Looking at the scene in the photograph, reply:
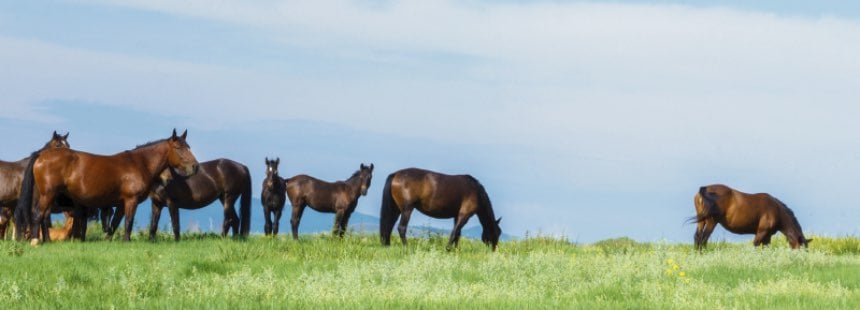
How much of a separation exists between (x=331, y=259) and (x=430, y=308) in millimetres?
7966

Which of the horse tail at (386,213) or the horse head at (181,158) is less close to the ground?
the horse head at (181,158)

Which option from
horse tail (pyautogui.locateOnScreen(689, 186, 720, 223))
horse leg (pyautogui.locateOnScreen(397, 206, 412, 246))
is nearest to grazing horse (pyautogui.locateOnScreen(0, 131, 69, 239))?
horse leg (pyautogui.locateOnScreen(397, 206, 412, 246))

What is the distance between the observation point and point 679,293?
42.1 feet

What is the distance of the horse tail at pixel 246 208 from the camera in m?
25.7

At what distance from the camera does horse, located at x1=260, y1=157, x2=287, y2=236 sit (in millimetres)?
27844

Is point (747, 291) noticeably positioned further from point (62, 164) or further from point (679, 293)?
point (62, 164)

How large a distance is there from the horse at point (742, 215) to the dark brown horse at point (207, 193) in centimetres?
1016

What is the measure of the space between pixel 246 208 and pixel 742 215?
1126cm

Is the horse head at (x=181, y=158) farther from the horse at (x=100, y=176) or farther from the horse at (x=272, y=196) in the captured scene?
the horse at (x=272, y=196)

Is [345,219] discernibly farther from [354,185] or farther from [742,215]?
[742,215]

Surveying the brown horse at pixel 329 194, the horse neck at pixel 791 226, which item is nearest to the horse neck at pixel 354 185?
the brown horse at pixel 329 194

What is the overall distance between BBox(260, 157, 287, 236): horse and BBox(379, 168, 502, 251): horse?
4794 millimetres

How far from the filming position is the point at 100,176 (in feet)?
74.5

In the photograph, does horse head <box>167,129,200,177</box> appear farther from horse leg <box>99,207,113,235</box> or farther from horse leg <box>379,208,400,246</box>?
horse leg <box>379,208,400,246</box>
